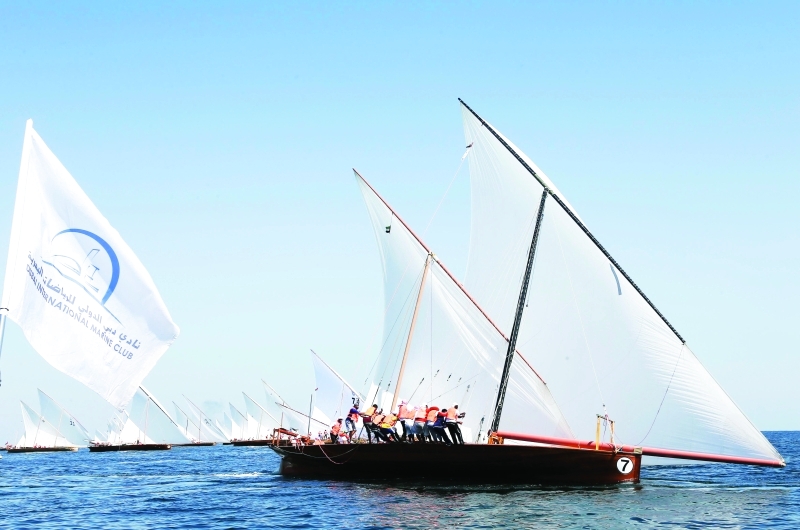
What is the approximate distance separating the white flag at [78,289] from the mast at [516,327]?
23.1 m

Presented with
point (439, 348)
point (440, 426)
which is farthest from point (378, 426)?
point (439, 348)

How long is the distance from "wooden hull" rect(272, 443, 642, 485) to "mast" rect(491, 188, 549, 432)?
7.34 feet

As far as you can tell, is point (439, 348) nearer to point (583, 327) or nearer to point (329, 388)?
point (583, 327)

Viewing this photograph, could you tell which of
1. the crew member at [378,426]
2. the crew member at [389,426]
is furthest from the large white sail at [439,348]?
the crew member at [389,426]

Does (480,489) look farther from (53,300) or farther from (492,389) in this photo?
(53,300)

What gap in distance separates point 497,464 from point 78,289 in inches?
917

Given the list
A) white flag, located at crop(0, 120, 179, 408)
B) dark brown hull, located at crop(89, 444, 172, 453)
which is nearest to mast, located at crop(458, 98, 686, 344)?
white flag, located at crop(0, 120, 179, 408)

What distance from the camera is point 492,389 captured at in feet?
139

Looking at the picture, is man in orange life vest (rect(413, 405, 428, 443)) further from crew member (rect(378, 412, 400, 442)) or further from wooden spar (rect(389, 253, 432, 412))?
wooden spar (rect(389, 253, 432, 412))

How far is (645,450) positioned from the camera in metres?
37.1

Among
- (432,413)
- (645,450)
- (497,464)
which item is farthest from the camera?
(432,413)

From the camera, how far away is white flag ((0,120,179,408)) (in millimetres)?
19688

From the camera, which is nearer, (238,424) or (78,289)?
(78,289)

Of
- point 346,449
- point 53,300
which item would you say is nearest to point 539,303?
point 346,449
